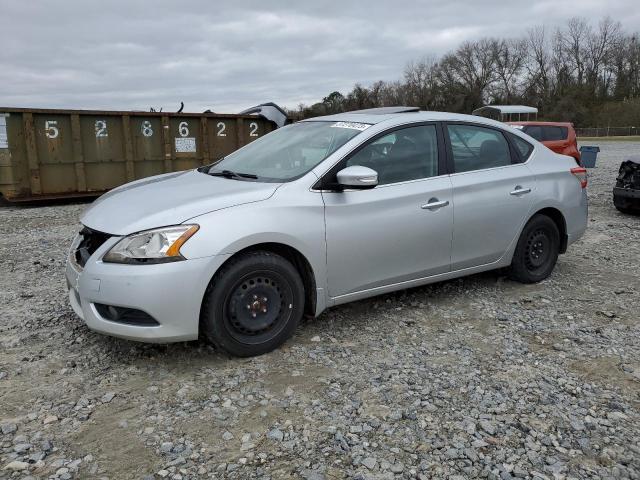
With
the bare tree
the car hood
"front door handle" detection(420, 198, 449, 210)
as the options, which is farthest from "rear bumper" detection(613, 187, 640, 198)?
the bare tree

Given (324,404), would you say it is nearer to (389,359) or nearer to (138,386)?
(389,359)

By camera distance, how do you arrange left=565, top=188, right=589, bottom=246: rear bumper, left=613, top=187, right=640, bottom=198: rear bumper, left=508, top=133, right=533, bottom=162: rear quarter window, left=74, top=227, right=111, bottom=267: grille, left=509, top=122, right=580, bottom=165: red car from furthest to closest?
left=509, top=122, right=580, bottom=165: red car → left=613, top=187, right=640, bottom=198: rear bumper → left=565, top=188, right=589, bottom=246: rear bumper → left=508, top=133, right=533, bottom=162: rear quarter window → left=74, top=227, right=111, bottom=267: grille

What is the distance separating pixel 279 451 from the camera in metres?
2.67

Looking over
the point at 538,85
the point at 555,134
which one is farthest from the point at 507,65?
the point at 555,134

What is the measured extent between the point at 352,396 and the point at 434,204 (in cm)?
179

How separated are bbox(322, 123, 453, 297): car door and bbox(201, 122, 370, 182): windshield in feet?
0.72

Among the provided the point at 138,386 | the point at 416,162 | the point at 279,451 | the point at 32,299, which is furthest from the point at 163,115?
the point at 279,451

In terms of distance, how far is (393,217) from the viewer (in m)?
4.09

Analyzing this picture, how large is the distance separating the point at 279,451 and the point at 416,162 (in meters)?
2.58

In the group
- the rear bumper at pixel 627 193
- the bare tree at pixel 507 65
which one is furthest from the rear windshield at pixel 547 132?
the bare tree at pixel 507 65

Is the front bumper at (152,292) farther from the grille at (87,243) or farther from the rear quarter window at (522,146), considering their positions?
the rear quarter window at (522,146)

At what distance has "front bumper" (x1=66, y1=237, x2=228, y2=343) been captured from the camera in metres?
3.20

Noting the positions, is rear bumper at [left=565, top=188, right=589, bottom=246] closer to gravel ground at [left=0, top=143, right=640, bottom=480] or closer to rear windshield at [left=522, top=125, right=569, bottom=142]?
→ gravel ground at [left=0, top=143, right=640, bottom=480]

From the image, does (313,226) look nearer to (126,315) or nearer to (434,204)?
(434,204)
